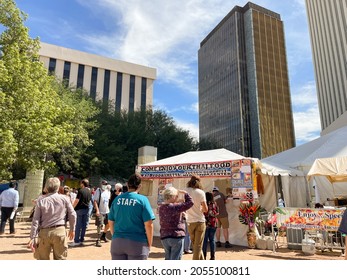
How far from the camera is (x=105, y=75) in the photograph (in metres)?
59.5

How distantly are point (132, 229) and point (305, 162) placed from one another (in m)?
11.7

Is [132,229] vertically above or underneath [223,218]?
above

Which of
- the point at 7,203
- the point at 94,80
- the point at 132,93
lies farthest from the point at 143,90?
the point at 7,203

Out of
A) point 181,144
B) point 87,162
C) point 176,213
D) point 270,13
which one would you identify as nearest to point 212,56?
point 270,13

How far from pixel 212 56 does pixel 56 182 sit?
121048mm

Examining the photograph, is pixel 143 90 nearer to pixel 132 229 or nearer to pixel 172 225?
pixel 172 225

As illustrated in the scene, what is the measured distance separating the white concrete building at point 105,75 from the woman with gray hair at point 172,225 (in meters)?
50.4

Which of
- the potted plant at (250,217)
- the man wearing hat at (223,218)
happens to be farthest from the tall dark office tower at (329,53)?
the man wearing hat at (223,218)

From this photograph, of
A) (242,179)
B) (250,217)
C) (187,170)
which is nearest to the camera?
(250,217)

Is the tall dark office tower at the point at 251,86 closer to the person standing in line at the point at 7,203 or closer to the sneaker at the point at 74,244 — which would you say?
the person standing in line at the point at 7,203

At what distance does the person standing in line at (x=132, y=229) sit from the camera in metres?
3.44

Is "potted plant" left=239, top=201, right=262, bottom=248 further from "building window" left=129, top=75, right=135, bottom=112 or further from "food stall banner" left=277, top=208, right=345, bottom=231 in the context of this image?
"building window" left=129, top=75, right=135, bottom=112

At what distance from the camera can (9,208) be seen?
1067 centimetres

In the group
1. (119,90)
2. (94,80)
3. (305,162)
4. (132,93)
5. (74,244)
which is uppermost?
(94,80)
